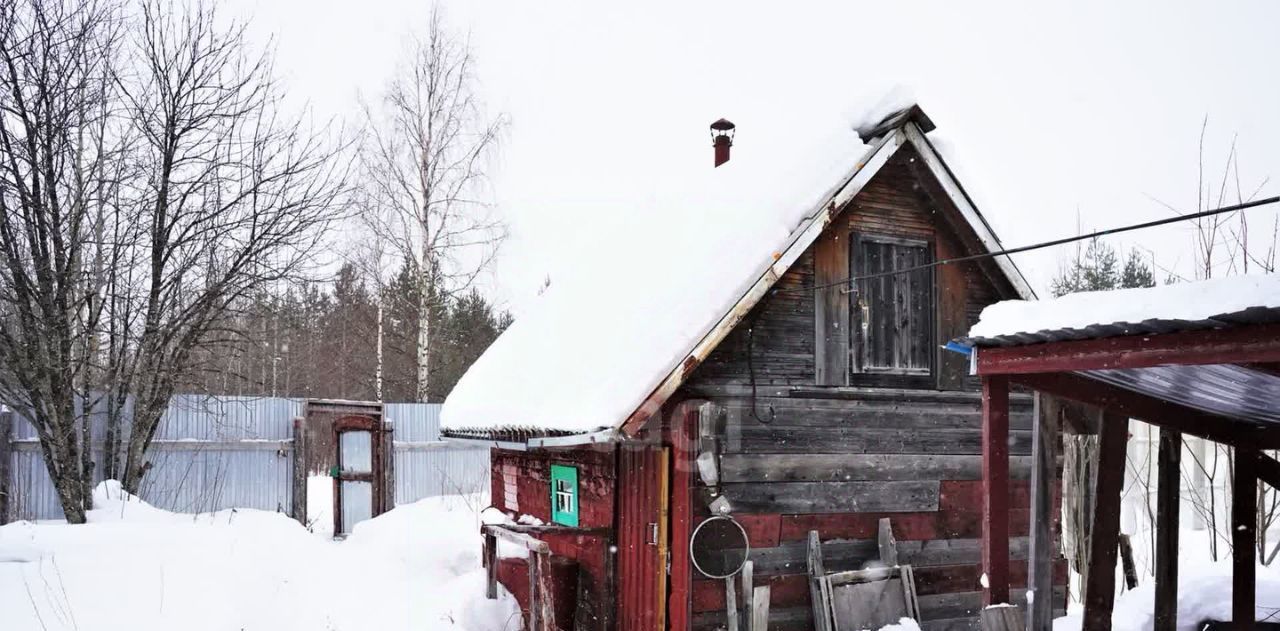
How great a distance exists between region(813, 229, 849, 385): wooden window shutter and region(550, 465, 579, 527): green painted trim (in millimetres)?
2855

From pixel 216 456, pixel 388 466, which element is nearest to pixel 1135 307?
pixel 216 456

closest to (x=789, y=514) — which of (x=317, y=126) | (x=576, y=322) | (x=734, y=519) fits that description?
(x=734, y=519)

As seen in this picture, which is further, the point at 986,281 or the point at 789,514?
the point at 986,281

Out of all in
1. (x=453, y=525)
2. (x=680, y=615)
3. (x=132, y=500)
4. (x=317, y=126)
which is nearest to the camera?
(x=680, y=615)

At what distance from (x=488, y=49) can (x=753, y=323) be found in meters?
16.7

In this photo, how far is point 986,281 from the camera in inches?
367

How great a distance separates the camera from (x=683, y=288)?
8.41m

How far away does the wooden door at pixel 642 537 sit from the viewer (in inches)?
317

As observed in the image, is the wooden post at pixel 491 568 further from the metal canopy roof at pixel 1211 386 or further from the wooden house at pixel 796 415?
the metal canopy roof at pixel 1211 386

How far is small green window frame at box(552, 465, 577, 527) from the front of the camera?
988 cm

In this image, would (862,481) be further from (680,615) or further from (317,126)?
(317,126)

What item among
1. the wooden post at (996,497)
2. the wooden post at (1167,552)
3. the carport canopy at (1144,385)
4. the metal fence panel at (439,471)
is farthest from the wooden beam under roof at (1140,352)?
the metal fence panel at (439,471)

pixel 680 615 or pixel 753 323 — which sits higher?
pixel 753 323

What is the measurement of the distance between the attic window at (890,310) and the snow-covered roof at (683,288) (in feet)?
2.22
